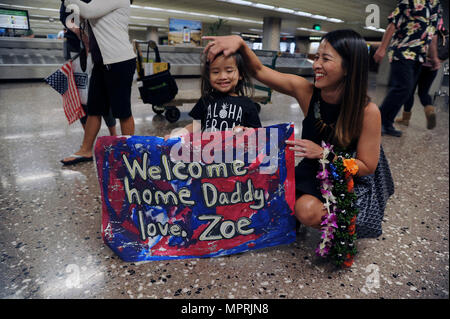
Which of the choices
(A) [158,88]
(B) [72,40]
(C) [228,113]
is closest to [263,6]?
(A) [158,88]

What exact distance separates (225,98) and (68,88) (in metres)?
1.14

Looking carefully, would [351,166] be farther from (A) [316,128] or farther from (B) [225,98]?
(B) [225,98]

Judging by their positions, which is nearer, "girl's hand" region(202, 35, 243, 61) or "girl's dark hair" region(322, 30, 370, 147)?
"girl's dark hair" region(322, 30, 370, 147)

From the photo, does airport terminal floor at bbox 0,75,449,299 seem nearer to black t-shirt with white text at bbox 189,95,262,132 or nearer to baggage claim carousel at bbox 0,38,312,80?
black t-shirt with white text at bbox 189,95,262,132

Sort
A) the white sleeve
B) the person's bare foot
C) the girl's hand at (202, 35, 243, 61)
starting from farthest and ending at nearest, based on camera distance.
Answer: the person's bare foot, the white sleeve, the girl's hand at (202, 35, 243, 61)

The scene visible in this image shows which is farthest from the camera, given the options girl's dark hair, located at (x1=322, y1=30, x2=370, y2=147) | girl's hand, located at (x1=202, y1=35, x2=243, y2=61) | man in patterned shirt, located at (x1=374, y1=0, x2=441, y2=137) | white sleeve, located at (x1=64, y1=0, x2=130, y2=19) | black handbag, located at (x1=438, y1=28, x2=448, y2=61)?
black handbag, located at (x1=438, y1=28, x2=448, y2=61)

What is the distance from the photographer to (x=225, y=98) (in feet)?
3.86

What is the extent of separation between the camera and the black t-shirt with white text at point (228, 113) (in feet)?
3.80

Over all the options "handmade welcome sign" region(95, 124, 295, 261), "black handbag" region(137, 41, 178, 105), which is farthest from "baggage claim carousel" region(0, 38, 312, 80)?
"handmade welcome sign" region(95, 124, 295, 261)

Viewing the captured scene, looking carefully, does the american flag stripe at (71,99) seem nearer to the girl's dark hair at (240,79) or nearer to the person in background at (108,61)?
the person in background at (108,61)

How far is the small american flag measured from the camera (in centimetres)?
168

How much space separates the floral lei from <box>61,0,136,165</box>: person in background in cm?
117

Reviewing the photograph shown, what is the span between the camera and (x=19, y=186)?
1.58 metres

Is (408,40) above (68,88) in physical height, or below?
above
